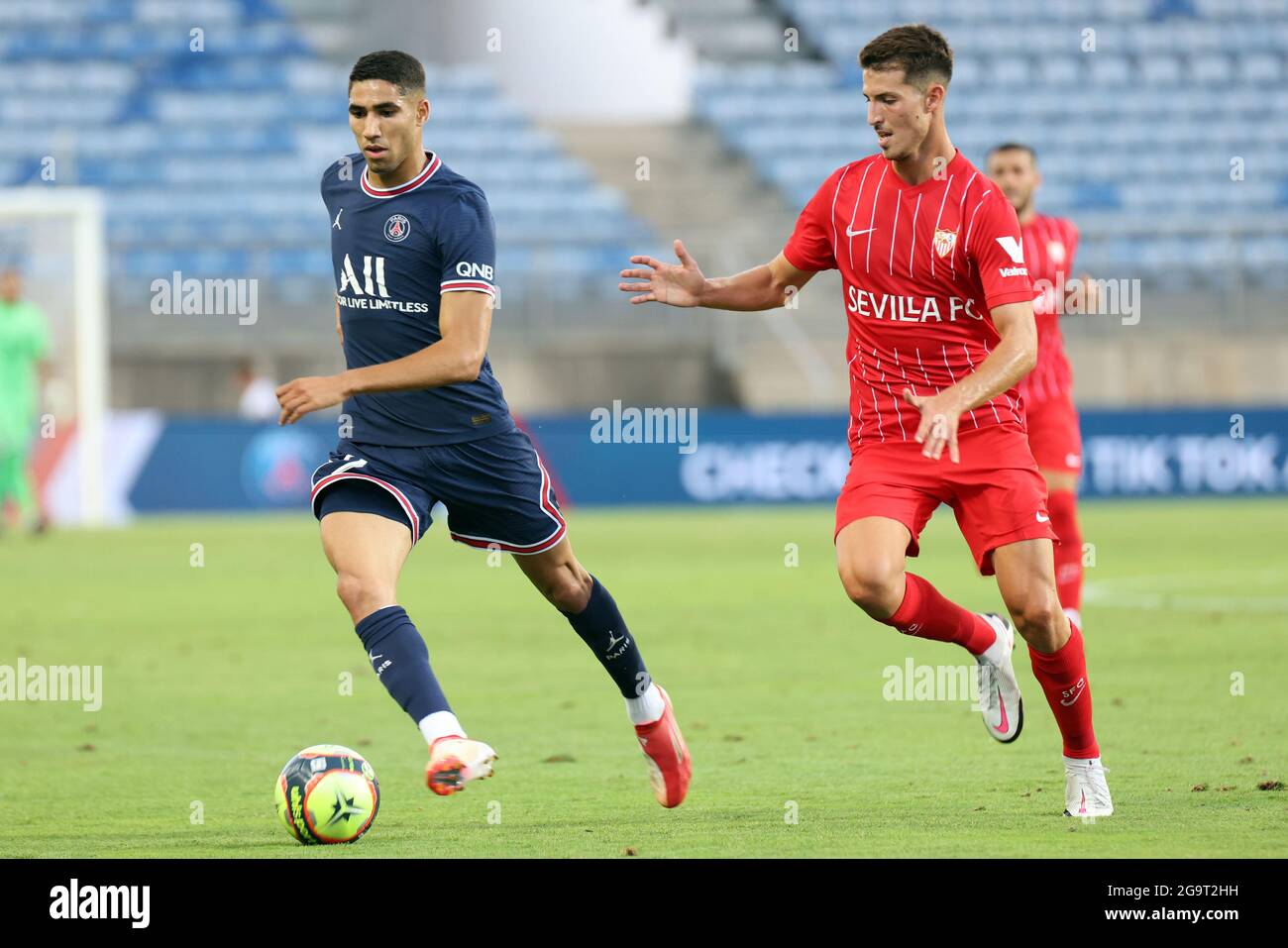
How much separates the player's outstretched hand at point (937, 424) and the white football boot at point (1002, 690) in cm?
138

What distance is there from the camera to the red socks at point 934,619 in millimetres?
6098

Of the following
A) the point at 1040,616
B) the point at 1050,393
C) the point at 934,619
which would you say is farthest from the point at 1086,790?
the point at 1050,393

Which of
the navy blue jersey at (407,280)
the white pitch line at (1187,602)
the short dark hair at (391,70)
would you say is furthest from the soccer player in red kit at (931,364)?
the white pitch line at (1187,602)

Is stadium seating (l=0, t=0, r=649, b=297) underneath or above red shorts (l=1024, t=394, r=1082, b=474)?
above

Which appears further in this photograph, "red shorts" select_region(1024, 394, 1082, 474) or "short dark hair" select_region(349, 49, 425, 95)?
"red shorts" select_region(1024, 394, 1082, 474)

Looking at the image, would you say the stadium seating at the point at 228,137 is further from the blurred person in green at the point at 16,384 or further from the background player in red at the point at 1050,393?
the background player in red at the point at 1050,393

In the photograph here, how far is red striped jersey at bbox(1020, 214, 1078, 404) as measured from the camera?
9094mm

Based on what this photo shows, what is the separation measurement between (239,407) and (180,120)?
6326 mm

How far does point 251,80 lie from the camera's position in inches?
1119

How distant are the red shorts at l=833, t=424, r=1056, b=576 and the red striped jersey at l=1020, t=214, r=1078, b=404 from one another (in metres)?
3.07

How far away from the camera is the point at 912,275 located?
19.6 ft

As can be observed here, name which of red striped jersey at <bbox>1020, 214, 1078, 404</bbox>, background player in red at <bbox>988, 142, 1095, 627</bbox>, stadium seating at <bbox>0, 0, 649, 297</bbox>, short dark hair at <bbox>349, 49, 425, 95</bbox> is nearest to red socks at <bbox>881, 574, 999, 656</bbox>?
short dark hair at <bbox>349, 49, 425, 95</bbox>

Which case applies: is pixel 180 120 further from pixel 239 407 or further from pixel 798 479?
pixel 798 479

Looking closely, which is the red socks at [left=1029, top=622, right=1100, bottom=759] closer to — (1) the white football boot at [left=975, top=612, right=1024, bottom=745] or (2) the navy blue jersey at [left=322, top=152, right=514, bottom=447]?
(1) the white football boot at [left=975, top=612, right=1024, bottom=745]
